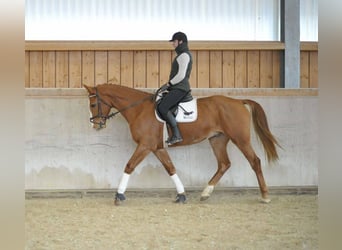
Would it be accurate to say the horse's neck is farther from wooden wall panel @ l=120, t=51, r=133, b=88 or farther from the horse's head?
wooden wall panel @ l=120, t=51, r=133, b=88

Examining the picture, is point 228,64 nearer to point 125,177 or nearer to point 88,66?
point 88,66

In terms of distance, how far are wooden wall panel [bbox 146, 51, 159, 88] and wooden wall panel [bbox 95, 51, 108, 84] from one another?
560mm

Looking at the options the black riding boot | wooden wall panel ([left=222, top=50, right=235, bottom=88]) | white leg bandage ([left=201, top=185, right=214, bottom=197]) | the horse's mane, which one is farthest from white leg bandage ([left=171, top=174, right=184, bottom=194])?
wooden wall panel ([left=222, top=50, right=235, bottom=88])

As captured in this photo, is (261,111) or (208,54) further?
(208,54)

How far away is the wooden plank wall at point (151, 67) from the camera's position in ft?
23.2

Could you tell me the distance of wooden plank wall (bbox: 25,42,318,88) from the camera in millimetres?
7074

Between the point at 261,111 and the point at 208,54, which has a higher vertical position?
the point at 208,54

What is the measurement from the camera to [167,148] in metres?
6.17

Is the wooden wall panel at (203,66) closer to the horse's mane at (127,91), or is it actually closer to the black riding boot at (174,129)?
the horse's mane at (127,91)

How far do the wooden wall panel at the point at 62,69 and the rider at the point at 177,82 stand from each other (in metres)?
2.05

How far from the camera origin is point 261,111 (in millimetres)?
5758

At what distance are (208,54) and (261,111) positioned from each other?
165 centimetres

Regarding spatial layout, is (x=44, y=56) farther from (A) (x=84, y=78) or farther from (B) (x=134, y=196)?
(B) (x=134, y=196)
